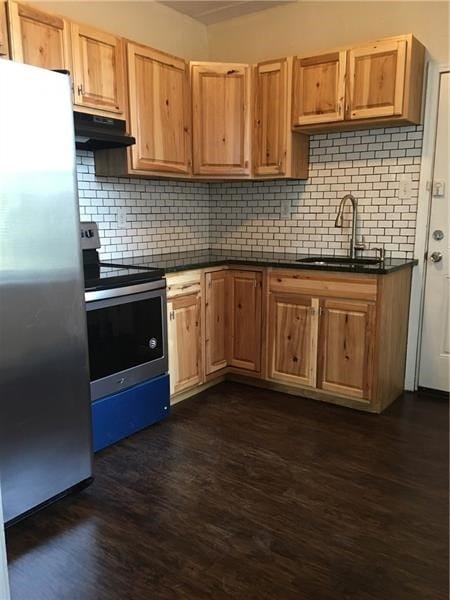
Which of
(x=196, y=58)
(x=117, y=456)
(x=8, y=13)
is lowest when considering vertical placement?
(x=117, y=456)

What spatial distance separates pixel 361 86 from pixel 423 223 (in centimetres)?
97

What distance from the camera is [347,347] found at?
3.03 meters

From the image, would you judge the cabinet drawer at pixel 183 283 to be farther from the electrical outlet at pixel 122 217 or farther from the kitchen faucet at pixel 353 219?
the kitchen faucet at pixel 353 219

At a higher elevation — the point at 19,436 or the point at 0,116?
the point at 0,116

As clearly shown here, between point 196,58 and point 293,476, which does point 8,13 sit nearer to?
point 196,58

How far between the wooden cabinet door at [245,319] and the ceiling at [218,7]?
198cm

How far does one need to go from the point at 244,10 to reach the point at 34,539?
146 inches

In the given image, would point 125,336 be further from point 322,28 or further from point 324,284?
point 322,28

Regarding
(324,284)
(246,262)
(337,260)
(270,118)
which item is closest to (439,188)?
(337,260)

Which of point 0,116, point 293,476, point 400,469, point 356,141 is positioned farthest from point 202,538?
point 356,141

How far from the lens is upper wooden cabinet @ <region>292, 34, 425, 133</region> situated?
9.40ft

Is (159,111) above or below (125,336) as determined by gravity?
above

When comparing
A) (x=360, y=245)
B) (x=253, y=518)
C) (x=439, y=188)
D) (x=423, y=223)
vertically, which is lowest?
(x=253, y=518)

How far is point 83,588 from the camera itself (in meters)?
1.65
